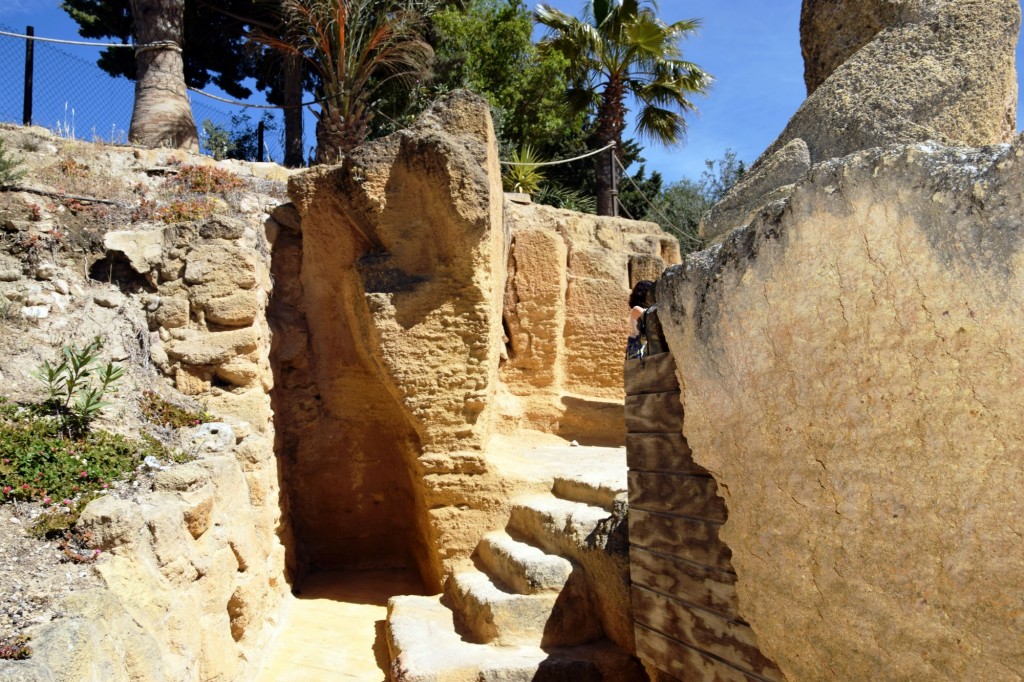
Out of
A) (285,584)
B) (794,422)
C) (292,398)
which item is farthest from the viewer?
(292,398)

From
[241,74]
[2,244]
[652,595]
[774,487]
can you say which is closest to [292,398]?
[2,244]

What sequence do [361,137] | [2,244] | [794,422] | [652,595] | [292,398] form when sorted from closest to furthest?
[794,422]
[652,595]
[2,244]
[292,398]
[361,137]

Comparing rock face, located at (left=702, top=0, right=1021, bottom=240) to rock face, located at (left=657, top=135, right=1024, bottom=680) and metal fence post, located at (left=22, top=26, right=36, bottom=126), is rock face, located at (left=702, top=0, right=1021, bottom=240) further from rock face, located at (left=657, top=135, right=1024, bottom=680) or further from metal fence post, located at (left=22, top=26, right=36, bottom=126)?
metal fence post, located at (left=22, top=26, right=36, bottom=126)

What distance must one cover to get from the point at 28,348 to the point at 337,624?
286 centimetres

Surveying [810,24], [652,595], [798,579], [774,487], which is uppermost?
[810,24]

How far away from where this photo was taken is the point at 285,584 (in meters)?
6.03

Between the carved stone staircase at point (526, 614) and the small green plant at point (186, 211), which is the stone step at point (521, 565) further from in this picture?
the small green plant at point (186, 211)

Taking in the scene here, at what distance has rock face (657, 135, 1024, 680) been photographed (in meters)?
2.20

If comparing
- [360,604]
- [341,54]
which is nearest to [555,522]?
[360,604]

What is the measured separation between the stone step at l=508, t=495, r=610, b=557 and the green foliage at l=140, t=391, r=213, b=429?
2360mm

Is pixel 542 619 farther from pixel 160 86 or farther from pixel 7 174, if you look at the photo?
pixel 160 86

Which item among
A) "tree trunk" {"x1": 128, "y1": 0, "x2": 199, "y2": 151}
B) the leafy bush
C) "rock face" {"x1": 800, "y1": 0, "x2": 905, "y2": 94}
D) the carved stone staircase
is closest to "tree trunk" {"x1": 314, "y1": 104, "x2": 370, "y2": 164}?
"tree trunk" {"x1": 128, "y1": 0, "x2": 199, "y2": 151}

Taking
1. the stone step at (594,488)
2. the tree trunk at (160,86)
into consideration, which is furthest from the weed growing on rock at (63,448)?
the tree trunk at (160,86)

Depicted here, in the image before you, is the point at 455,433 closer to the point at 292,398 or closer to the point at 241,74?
the point at 292,398
